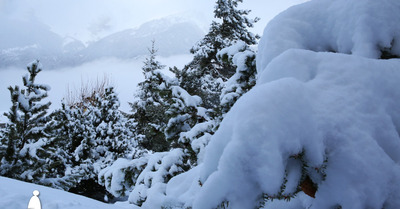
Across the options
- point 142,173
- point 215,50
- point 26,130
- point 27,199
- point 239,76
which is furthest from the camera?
point 215,50

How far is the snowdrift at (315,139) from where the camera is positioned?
101cm

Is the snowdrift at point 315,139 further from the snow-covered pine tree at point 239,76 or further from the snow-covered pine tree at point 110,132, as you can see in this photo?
the snow-covered pine tree at point 110,132

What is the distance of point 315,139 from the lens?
1111 mm

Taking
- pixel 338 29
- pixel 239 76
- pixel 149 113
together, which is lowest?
pixel 149 113

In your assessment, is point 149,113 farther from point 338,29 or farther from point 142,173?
point 338,29

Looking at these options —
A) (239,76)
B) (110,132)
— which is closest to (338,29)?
(239,76)

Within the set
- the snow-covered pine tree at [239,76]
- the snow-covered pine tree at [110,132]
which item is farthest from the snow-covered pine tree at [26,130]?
the snow-covered pine tree at [239,76]

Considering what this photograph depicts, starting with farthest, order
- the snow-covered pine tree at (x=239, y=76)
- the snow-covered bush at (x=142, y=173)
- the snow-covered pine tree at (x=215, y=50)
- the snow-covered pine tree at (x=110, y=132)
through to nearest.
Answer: the snow-covered pine tree at (x=215, y=50), the snow-covered pine tree at (x=110, y=132), the snow-covered bush at (x=142, y=173), the snow-covered pine tree at (x=239, y=76)

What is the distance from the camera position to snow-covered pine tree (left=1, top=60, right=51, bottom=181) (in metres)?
5.54

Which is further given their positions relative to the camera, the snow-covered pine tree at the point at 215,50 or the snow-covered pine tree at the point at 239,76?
the snow-covered pine tree at the point at 215,50

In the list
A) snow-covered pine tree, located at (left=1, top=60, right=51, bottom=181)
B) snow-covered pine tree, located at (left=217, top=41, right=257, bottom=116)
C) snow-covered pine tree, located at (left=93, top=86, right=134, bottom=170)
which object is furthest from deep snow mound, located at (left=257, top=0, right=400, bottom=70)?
snow-covered pine tree, located at (left=93, top=86, right=134, bottom=170)

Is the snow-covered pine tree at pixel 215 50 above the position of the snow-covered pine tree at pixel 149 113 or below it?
above

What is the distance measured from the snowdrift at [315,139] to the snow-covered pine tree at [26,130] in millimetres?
5782

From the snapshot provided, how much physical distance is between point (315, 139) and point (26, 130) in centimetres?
662
